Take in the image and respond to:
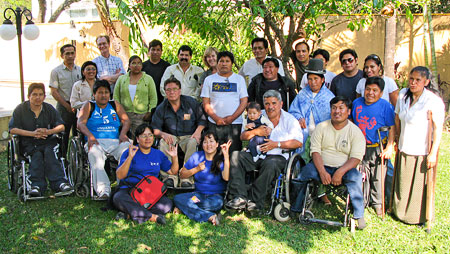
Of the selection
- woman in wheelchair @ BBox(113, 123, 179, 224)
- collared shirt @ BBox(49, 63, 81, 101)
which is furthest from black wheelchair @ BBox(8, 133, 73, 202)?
collared shirt @ BBox(49, 63, 81, 101)

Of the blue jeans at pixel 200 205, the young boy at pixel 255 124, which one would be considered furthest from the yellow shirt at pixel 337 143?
the blue jeans at pixel 200 205

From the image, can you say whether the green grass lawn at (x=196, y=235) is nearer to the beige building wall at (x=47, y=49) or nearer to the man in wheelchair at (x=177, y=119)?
the man in wheelchair at (x=177, y=119)

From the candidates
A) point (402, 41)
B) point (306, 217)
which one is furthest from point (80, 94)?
point (402, 41)

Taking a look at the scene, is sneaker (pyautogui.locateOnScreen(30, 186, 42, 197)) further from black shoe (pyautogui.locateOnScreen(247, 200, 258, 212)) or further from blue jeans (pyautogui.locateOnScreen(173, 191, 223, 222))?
black shoe (pyautogui.locateOnScreen(247, 200, 258, 212))

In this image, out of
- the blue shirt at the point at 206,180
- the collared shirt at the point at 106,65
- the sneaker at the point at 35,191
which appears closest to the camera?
the blue shirt at the point at 206,180

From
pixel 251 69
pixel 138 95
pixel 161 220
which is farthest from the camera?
pixel 251 69

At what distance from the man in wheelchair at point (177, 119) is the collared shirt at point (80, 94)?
3.44 feet

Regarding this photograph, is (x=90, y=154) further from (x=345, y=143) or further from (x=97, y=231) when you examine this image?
(x=345, y=143)

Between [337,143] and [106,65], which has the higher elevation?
[106,65]

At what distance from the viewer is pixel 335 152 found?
4.25 m

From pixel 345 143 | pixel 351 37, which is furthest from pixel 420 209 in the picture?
pixel 351 37

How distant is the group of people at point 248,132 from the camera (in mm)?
4094

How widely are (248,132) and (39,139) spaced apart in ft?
8.05

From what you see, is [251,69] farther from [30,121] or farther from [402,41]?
[402,41]
